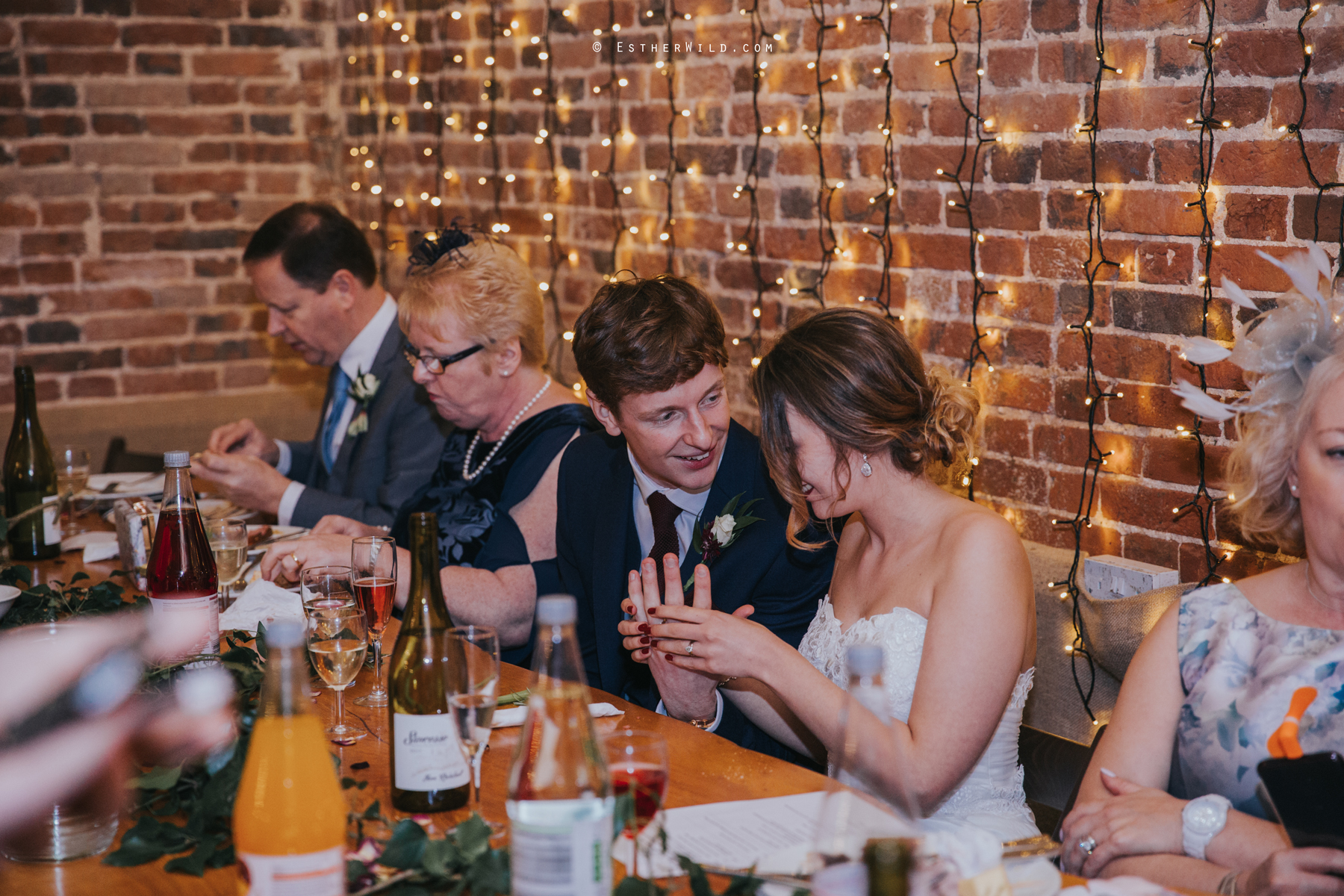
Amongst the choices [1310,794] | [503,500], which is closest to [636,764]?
[1310,794]

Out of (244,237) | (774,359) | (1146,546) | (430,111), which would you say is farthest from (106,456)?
(1146,546)

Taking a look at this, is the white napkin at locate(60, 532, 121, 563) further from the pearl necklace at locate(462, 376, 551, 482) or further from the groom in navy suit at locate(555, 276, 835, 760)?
the groom in navy suit at locate(555, 276, 835, 760)

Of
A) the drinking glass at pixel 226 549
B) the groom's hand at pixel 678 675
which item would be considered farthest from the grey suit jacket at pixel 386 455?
the groom's hand at pixel 678 675

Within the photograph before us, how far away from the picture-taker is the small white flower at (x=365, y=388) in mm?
3285

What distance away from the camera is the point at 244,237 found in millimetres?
4590

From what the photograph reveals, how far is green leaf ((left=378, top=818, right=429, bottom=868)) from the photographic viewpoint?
1.16m

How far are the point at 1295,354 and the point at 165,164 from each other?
13.3 ft

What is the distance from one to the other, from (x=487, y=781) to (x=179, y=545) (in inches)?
29.2

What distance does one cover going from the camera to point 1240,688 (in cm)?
156

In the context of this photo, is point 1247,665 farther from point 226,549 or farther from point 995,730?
point 226,549

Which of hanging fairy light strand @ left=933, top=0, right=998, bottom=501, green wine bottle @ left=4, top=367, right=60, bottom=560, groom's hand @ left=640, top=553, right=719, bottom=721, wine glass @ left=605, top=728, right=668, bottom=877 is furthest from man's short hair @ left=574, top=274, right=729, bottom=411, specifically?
green wine bottle @ left=4, top=367, right=60, bottom=560

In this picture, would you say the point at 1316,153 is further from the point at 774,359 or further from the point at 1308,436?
the point at 774,359

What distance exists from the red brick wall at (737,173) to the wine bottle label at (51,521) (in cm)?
167

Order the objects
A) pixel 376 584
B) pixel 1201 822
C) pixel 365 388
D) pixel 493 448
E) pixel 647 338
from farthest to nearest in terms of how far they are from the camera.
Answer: pixel 365 388 → pixel 493 448 → pixel 647 338 → pixel 376 584 → pixel 1201 822
